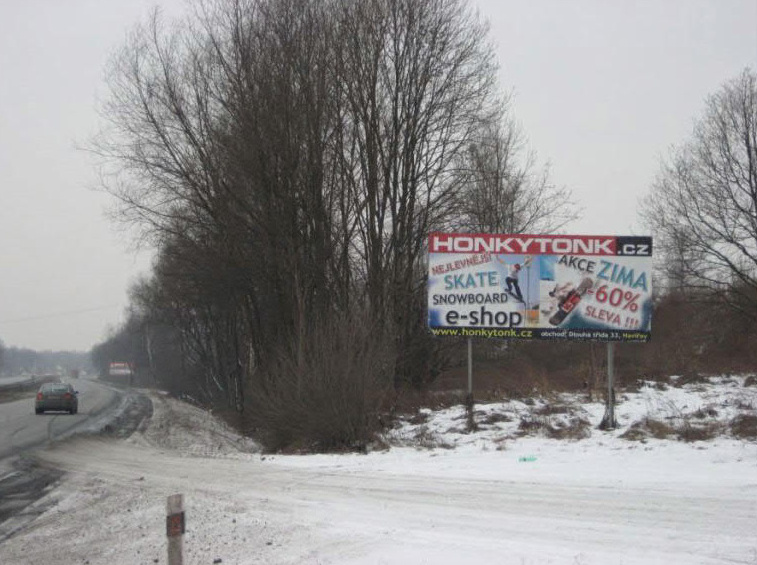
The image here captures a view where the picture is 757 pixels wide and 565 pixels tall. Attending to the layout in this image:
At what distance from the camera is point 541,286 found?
1641 cm

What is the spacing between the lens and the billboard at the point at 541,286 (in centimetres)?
1606

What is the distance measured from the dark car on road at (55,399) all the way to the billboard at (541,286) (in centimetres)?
2878

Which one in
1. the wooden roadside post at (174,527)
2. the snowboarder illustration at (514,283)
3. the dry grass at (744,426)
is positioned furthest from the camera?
the snowboarder illustration at (514,283)

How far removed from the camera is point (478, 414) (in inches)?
698

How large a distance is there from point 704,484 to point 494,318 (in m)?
7.01

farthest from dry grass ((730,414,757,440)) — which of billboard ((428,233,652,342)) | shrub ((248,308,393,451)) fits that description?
shrub ((248,308,393,451))

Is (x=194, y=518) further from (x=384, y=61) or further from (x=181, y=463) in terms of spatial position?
(x=384, y=61)

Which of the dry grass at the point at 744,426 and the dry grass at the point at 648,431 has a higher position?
the dry grass at the point at 744,426

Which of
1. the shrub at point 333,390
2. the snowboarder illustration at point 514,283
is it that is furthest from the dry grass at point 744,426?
the shrub at point 333,390

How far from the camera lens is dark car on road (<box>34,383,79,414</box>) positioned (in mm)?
38906

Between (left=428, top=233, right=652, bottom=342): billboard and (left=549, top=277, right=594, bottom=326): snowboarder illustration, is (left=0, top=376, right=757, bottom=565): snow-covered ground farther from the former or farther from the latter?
(left=549, top=277, right=594, bottom=326): snowboarder illustration

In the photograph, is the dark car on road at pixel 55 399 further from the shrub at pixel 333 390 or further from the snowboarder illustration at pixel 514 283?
the snowboarder illustration at pixel 514 283

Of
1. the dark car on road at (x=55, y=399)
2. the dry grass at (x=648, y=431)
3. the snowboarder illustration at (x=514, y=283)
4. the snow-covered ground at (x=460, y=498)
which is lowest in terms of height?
the dark car on road at (x=55, y=399)

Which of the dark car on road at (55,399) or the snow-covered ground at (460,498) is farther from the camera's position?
the dark car on road at (55,399)
